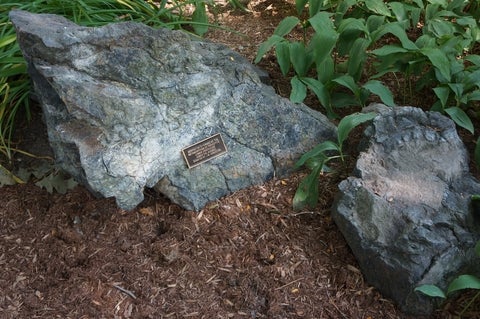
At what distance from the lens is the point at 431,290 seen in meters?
2.43

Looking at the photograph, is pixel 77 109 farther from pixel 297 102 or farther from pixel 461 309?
pixel 461 309

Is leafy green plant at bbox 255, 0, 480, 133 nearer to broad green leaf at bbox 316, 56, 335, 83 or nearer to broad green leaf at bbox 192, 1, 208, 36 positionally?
broad green leaf at bbox 316, 56, 335, 83

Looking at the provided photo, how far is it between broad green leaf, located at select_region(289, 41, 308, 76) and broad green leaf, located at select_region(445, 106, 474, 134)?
815mm

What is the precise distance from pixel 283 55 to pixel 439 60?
0.84 m

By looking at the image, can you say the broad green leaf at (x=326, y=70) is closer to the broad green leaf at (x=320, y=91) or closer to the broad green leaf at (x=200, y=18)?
the broad green leaf at (x=320, y=91)

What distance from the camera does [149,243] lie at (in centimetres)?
284

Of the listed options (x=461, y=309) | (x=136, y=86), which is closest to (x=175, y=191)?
(x=136, y=86)

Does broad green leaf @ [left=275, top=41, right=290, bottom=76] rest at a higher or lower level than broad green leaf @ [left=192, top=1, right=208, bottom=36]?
higher

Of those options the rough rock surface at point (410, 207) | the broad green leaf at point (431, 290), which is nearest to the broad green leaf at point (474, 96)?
the rough rock surface at point (410, 207)

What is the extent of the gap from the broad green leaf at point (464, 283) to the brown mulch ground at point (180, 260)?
25cm

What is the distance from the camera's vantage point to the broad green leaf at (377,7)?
3486 millimetres

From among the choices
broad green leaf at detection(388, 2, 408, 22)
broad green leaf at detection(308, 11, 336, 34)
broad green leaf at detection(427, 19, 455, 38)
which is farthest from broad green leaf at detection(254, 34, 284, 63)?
broad green leaf at detection(427, 19, 455, 38)

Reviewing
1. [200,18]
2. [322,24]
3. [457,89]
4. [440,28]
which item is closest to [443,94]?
[457,89]

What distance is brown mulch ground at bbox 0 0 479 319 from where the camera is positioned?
2.62 meters
